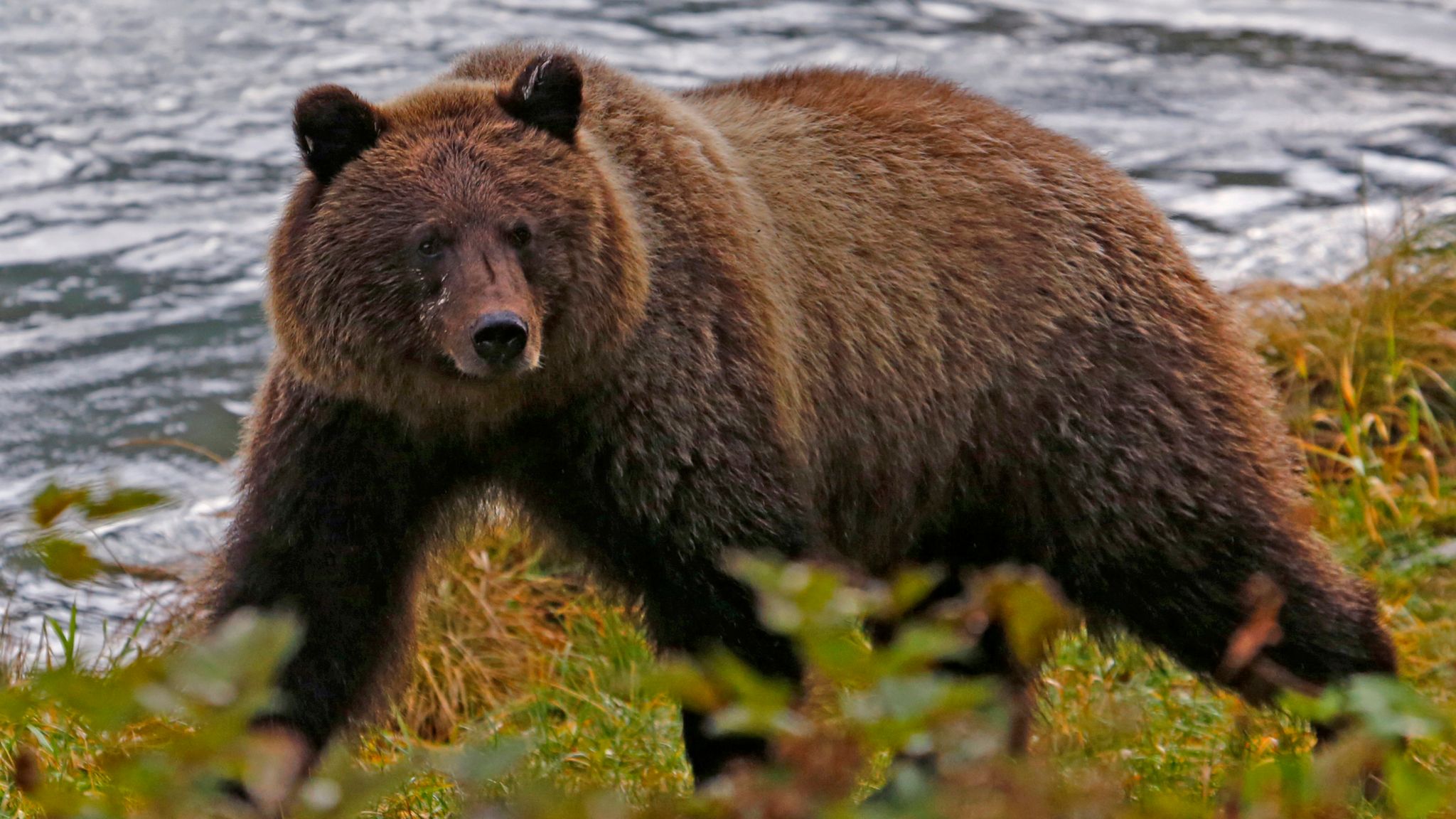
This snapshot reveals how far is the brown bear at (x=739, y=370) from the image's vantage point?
4.06 metres

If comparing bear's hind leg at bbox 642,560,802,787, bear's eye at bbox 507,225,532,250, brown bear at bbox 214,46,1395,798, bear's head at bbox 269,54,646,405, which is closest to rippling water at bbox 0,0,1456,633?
brown bear at bbox 214,46,1395,798

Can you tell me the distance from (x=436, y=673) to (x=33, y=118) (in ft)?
24.2

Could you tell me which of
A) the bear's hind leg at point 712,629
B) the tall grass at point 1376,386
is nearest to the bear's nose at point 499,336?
the bear's hind leg at point 712,629

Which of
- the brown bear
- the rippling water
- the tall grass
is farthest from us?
the rippling water

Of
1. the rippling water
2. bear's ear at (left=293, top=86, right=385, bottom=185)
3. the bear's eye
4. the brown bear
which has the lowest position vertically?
the rippling water

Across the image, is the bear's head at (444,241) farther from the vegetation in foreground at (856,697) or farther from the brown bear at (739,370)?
the vegetation in foreground at (856,697)

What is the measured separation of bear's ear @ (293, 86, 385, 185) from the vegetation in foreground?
4.02 feet

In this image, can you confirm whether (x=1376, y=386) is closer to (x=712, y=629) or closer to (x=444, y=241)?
(x=712, y=629)

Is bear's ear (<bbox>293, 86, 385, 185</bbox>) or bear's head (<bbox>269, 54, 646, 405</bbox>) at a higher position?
bear's ear (<bbox>293, 86, 385, 185</bbox>)

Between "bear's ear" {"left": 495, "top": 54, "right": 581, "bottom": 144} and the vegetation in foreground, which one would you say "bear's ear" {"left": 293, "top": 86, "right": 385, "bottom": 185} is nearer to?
"bear's ear" {"left": 495, "top": 54, "right": 581, "bottom": 144}

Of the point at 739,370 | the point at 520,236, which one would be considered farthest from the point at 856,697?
the point at 739,370

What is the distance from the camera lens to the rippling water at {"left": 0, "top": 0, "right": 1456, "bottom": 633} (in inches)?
360

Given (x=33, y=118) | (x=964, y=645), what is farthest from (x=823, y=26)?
(x=964, y=645)

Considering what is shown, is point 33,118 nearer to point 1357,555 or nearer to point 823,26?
point 823,26
